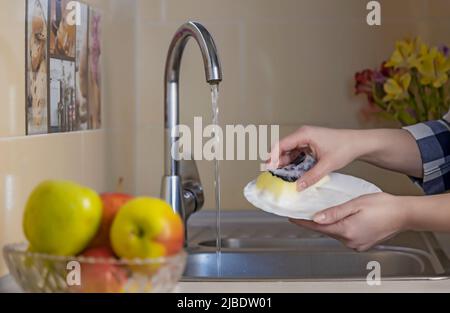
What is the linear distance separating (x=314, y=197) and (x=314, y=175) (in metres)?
0.04

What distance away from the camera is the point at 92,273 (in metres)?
0.60

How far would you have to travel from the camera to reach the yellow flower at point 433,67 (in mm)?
1414

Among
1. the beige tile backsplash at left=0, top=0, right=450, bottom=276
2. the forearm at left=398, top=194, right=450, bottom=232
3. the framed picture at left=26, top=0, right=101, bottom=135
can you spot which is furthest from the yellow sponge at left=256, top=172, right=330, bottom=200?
the beige tile backsplash at left=0, top=0, right=450, bottom=276

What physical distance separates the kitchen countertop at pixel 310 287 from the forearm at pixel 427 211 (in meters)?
0.13

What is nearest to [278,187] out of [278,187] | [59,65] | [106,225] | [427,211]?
[278,187]

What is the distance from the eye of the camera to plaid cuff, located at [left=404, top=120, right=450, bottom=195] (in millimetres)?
1183

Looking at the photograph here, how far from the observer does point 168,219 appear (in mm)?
598

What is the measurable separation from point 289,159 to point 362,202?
0.48 feet

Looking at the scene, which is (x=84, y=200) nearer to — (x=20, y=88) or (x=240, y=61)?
(x=20, y=88)

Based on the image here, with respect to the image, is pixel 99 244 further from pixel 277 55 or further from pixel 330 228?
pixel 277 55

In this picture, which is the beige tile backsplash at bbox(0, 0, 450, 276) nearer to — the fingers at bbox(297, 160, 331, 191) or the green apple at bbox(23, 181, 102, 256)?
the fingers at bbox(297, 160, 331, 191)

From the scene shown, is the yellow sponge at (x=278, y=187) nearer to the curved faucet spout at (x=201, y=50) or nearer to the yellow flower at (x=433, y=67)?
the curved faucet spout at (x=201, y=50)

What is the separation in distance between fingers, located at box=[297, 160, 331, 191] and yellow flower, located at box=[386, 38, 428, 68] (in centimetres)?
41
